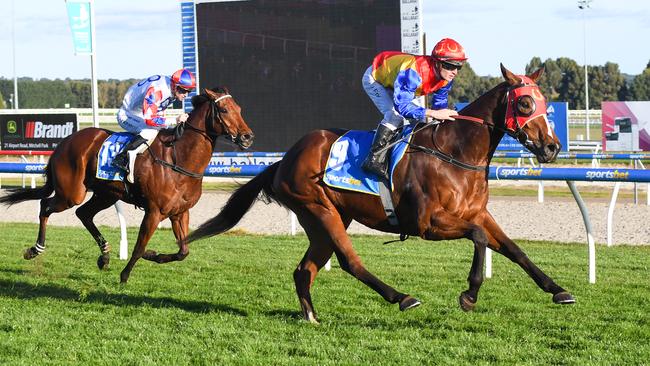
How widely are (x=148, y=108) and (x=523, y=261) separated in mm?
3538

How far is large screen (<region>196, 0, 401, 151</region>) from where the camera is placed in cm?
1614

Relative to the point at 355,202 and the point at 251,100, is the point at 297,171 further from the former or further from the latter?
the point at 251,100

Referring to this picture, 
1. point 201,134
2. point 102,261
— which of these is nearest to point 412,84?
point 201,134

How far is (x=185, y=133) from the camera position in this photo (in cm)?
722

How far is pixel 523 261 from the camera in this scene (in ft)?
16.7

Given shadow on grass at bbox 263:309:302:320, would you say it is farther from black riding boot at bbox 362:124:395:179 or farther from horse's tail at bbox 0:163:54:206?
horse's tail at bbox 0:163:54:206

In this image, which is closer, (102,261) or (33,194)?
(102,261)

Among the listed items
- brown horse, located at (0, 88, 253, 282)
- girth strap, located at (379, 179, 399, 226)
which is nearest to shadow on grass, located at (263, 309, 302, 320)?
girth strap, located at (379, 179, 399, 226)

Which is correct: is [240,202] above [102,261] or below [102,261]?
above

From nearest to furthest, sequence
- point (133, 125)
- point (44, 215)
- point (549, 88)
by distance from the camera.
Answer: point (133, 125) < point (44, 215) < point (549, 88)

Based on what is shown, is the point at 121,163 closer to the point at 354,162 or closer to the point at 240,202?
the point at 240,202

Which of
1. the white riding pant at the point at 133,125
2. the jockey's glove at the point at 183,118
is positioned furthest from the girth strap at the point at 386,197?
the white riding pant at the point at 133,125

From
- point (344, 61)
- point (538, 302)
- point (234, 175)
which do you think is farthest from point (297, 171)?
point (344, 61)

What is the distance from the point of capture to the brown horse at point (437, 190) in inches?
195
